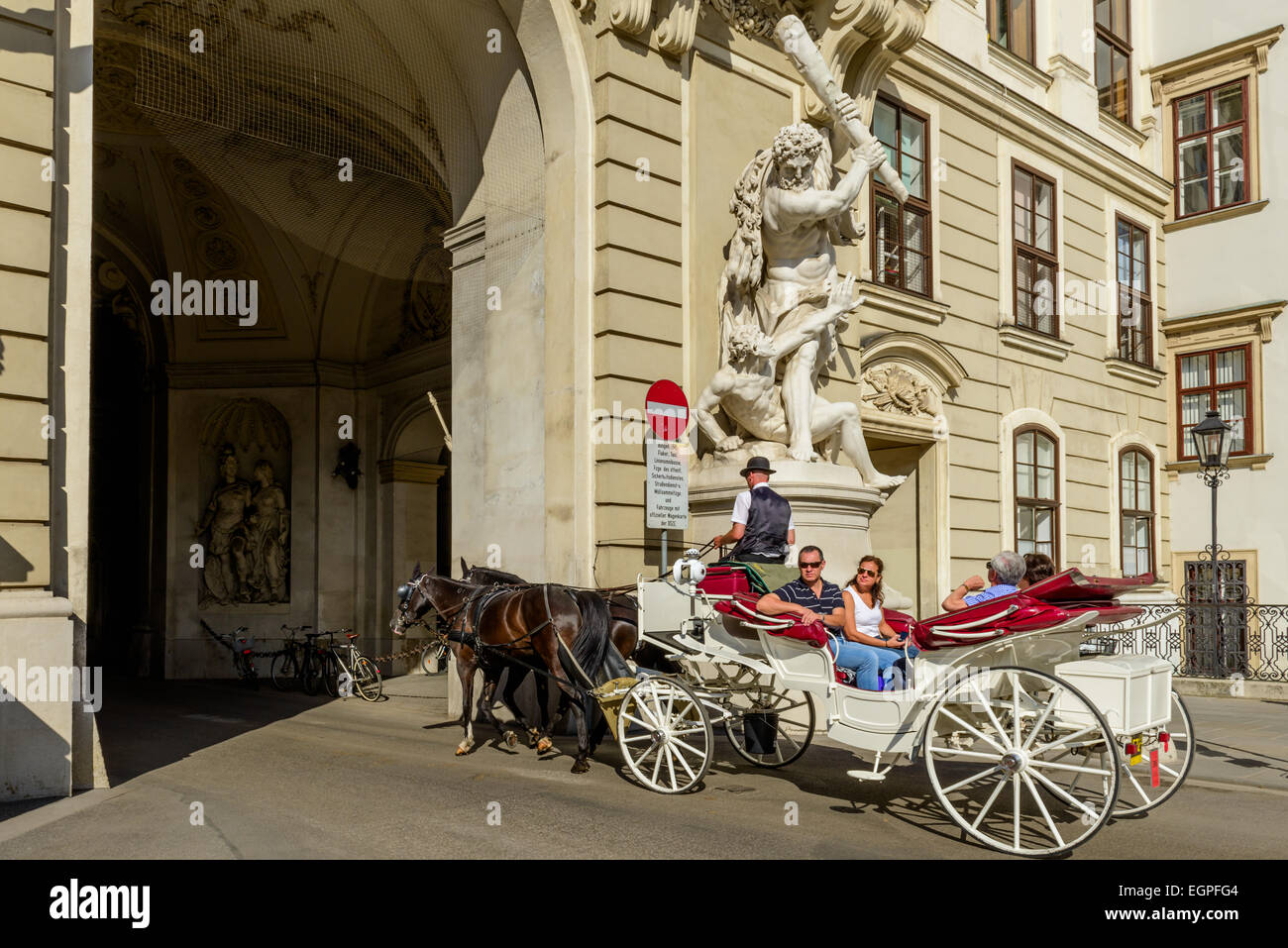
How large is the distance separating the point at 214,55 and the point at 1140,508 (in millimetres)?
17572

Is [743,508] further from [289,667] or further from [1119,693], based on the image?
[289,667]

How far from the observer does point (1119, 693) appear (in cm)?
599

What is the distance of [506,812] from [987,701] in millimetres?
2973

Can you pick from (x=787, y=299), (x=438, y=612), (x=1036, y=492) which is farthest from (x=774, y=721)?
(x=1036, y=492)

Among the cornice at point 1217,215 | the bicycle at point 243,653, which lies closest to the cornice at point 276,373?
the bicycle at point 243,653

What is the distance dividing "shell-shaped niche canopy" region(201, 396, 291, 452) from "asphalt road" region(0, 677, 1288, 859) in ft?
34.1

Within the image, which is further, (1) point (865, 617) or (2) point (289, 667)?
(2) point (289, 667)

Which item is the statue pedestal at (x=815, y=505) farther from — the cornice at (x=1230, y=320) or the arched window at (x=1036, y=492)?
the cornice at (x=1230, y=320)

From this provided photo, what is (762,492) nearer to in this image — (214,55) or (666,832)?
(666,832)

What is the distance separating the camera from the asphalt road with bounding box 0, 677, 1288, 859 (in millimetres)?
6070

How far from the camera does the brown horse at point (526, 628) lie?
8500 millimetres

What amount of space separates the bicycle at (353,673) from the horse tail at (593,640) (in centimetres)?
721

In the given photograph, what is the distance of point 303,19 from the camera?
12.8 meters

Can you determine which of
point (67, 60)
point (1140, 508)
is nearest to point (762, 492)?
point (67, 60)
